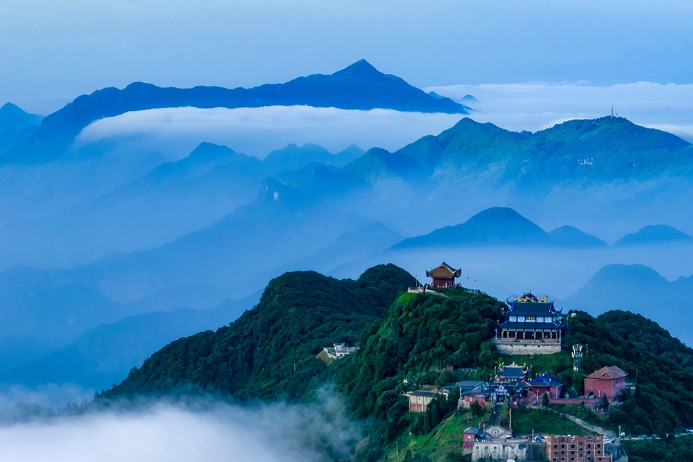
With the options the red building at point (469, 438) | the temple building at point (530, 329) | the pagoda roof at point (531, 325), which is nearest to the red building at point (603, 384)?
the temple building at point (530, 329)

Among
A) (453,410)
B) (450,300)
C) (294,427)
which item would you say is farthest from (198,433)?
(453,410)

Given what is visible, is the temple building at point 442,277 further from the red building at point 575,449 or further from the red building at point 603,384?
the red building at point 575,449

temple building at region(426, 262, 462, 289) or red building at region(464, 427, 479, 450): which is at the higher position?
temple building at region(426, 262, 462, 289)

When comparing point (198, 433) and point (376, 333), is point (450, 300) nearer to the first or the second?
point (376, 333)

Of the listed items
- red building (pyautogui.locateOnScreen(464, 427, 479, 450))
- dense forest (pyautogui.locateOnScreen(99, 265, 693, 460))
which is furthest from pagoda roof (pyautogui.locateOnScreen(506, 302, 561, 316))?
red building (pyautogui.locateOnScreen(464, 427, 479, 450))

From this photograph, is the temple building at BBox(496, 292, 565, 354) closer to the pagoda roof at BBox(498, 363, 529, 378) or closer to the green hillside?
the pagoda roof at BBox(498, 363, 529, 378)
